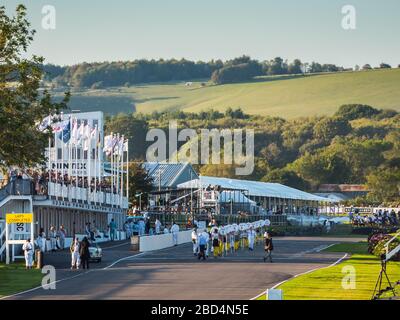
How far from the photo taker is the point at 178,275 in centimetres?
→ 4597

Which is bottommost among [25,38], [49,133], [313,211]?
[313,211]

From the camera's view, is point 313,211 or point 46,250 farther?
point 313,211

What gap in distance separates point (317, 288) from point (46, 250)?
24625mm

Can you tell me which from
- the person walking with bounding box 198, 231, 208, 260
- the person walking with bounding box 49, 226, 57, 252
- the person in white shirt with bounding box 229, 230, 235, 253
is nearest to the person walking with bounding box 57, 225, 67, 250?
the person walking with bounding box 49, 226, 57, 252

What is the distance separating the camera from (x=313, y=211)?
458ft

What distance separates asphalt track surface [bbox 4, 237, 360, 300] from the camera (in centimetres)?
3806

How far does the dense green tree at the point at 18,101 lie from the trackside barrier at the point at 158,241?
10.8m

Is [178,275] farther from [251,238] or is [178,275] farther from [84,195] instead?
[84,195]

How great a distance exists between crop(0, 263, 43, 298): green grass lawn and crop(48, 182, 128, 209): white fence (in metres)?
11.4

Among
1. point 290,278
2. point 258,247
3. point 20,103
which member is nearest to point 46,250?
point 20,103

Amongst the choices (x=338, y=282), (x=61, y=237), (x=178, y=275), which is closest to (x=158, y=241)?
(x=61, y=237)

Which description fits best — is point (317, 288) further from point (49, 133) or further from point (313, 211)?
point (313, 211)

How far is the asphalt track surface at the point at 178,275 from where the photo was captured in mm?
38062

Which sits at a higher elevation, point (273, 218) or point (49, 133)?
point (49, 133)
